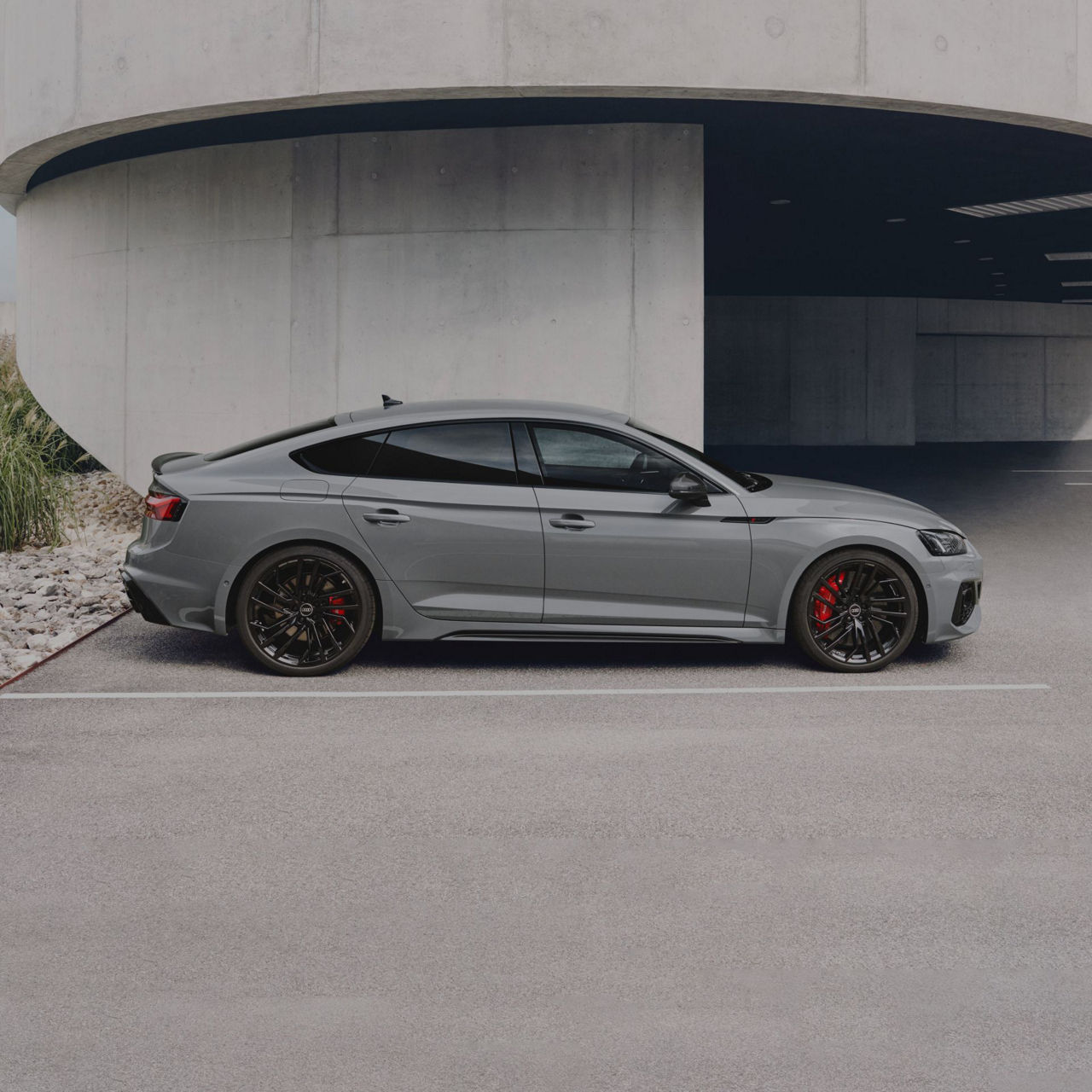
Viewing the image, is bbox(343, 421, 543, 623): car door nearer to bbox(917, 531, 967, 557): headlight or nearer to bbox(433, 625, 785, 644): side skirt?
bbox(433, 625, 785, 644): side skirt

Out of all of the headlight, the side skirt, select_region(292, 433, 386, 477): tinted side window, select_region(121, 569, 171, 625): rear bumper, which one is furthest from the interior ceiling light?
select_region(121, 569, 171, 625): rear bumper

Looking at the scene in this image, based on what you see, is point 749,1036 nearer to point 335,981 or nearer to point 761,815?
point 335,981

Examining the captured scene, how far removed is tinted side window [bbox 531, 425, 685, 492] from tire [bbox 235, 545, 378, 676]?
1.24 m

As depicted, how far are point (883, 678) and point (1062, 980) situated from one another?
156 inches

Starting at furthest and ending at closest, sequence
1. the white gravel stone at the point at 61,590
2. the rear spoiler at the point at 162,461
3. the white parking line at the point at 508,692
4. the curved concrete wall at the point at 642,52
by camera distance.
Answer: the curved concrete wall at the point at 642,52
the white gravel stone at the point at 61,590
the rear spoiler at the point at 162,461
the white parking line at the point at 508,692

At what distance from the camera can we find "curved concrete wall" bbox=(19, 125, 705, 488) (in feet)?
38.8

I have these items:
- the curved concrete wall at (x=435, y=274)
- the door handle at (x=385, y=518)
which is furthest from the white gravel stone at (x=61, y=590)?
the door handle at (x=385, y=518)

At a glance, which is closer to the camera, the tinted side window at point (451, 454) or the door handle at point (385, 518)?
the door handle at point (385, 518)

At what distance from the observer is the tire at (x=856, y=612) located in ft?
25.3

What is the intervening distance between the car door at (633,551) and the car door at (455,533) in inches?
5.4

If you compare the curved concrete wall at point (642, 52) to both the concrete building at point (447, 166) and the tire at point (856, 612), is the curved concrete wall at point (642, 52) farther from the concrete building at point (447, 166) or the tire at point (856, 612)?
the tire at point (856, 612)

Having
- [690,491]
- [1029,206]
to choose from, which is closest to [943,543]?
[690,491]

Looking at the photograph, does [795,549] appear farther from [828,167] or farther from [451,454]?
[828,167]

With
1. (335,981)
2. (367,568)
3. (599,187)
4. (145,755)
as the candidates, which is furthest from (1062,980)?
(599,187)
